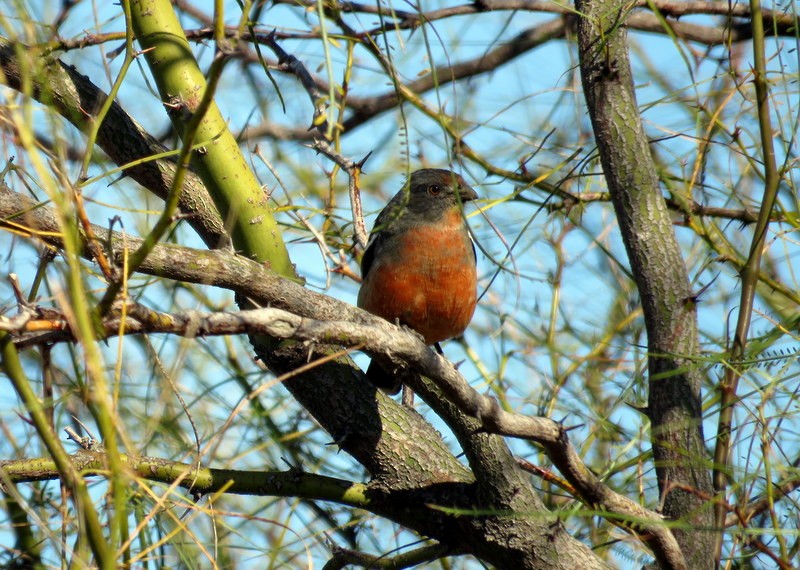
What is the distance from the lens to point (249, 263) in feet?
11.2

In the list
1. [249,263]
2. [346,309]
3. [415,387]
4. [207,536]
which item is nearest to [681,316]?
[415,387]

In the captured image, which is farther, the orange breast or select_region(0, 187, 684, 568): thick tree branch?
the orange breast

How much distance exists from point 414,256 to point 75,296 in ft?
12.1

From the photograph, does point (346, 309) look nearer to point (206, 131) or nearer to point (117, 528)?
point (206, 131)

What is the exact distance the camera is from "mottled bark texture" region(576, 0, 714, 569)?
4.44 metres

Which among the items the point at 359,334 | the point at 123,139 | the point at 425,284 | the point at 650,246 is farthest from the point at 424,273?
the point at 359,334

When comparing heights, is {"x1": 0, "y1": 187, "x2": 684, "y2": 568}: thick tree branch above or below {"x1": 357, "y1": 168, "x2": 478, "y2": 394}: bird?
below

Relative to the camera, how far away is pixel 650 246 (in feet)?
15.3

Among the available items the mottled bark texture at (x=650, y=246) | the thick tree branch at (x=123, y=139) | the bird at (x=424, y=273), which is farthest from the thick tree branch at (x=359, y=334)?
the bird at (x=424, y=273)

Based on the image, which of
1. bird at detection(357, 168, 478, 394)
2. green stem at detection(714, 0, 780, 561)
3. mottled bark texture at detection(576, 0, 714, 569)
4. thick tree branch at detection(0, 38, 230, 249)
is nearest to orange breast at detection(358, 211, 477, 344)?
bird at detection(357, 168, 478, 394)

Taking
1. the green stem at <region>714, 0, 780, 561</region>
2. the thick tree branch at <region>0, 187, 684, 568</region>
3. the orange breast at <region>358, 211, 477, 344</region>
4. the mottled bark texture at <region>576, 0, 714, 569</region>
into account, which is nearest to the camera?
the thick tree branch at <region>0, 187, 684, 568</region>

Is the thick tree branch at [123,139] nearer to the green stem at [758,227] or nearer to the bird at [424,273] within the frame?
the bird at [424,273]

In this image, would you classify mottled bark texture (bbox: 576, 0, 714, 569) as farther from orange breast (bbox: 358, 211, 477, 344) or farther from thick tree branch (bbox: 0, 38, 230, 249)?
thick tree branch (bbox: 0, 38, 230, 249)

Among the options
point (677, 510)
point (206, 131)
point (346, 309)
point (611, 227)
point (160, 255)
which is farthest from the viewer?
point (611, 227)
